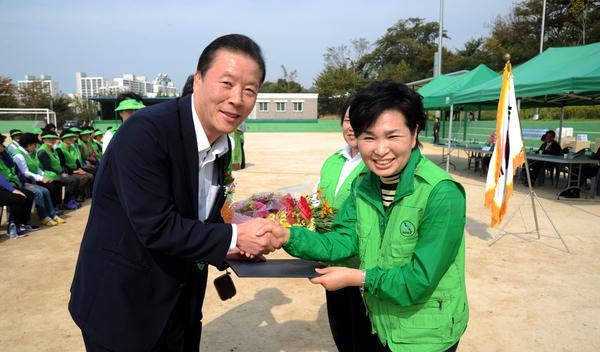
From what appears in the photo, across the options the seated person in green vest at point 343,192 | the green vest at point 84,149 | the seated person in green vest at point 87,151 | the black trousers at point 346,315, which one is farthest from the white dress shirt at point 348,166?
the green vest at point 84,149

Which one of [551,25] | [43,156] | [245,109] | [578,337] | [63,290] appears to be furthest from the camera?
[551,25]

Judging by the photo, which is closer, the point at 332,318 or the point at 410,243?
the point at 410,243

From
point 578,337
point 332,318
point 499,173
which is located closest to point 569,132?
point 499,173

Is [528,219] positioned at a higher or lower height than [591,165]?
lower

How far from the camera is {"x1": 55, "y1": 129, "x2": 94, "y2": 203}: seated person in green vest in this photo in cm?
837

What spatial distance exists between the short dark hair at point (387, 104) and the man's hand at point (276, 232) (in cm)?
58

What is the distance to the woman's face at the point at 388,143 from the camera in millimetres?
1530

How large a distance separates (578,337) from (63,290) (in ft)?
15.9

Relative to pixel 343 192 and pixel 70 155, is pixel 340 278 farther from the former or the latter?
pixel 70 155

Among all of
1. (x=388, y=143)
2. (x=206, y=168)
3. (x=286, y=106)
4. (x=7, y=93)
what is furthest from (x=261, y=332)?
(x=7, y=93)

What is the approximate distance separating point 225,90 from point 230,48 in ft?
0.55

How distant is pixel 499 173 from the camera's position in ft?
17.3

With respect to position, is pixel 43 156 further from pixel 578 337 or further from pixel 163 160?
pixel 578 337

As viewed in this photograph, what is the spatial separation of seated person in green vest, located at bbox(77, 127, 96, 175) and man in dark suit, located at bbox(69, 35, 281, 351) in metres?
8.41
